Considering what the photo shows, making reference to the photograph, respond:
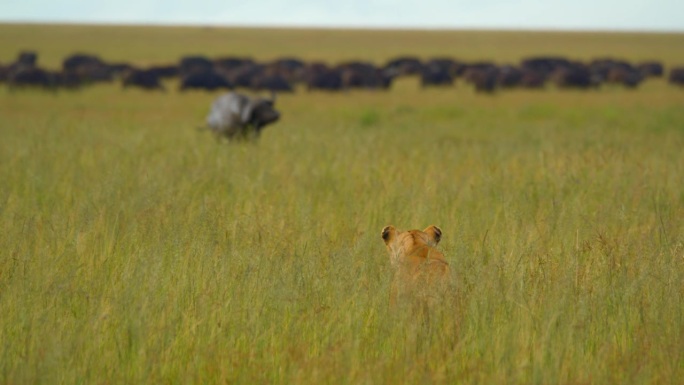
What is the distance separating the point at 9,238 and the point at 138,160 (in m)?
4.02

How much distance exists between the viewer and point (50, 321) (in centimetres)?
371

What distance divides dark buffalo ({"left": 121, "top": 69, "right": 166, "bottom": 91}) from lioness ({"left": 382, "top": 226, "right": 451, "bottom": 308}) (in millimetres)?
25053

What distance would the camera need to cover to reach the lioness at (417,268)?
148 inches

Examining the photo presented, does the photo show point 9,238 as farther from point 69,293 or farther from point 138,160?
point 138,160

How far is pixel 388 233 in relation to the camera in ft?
13.7

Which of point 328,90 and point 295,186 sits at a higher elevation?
point 295,186

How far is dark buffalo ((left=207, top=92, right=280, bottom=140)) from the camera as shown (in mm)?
11422

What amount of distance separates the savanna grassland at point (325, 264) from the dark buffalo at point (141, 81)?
60.8 ft

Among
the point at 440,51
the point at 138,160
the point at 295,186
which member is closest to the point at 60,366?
the point at 295,186

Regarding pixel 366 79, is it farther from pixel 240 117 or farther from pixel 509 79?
pixel 240 117

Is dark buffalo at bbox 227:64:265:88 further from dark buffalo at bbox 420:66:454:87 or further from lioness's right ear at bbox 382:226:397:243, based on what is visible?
lioness's right ear at bbox 382:226:397:243

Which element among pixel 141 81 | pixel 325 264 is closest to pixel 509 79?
pixel 141 81

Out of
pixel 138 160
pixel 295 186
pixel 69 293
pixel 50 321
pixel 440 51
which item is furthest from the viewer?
pixel 440 51

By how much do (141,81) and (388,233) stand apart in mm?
25643
